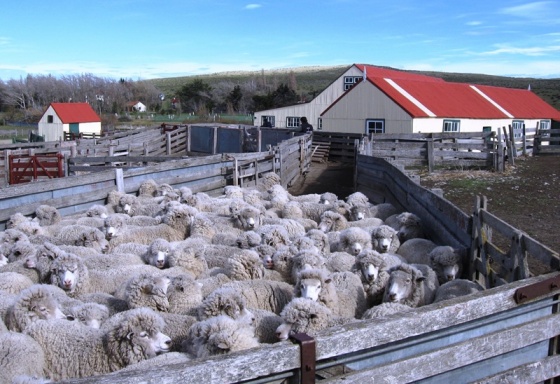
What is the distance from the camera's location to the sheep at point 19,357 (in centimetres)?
391

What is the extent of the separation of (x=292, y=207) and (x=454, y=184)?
811 centimetres

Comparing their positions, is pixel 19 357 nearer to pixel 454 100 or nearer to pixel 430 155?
pixel 430 155

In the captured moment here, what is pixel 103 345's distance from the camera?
14.5 feet

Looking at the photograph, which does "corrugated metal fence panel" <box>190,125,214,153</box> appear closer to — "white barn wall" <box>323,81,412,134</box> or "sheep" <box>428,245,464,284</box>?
"white barn wall" <box>323,81,412,134</box>

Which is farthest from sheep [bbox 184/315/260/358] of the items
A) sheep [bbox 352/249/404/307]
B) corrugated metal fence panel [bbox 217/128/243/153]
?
corrugated metal fence panel [bbox 217/128/243/153]

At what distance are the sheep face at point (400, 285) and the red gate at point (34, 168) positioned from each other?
45.8 feet

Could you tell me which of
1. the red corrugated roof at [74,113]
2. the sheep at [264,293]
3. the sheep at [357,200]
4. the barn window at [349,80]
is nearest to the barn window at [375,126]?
the barn window at [349,80]

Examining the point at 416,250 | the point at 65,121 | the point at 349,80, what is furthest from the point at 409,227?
the point at 65,121

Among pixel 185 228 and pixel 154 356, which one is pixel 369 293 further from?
pixel 185 228

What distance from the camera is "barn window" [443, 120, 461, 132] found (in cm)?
3309

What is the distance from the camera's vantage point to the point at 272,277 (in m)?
6.61

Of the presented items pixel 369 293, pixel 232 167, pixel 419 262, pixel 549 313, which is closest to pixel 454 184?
pixel 232 167

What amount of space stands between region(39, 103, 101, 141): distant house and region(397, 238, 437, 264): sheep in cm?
5157

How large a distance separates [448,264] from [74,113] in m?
56.6
